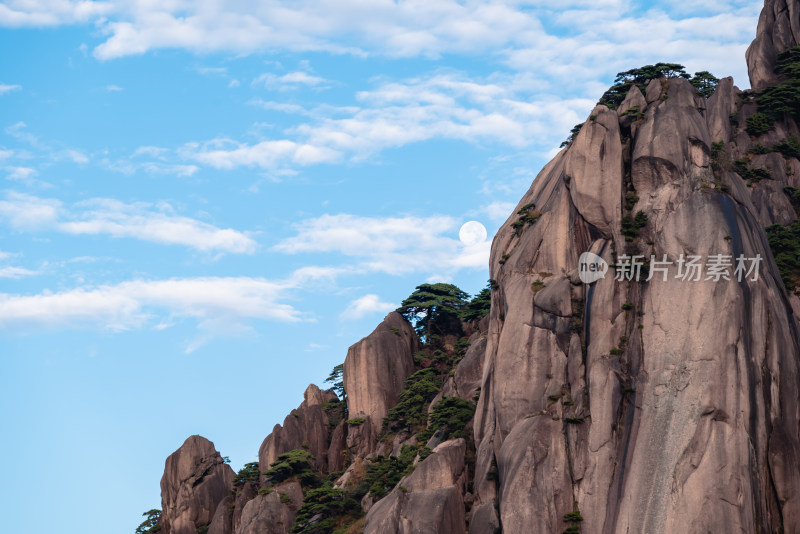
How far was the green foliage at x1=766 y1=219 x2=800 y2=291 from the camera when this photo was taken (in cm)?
6344

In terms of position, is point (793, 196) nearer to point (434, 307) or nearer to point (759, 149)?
point (759, 149)

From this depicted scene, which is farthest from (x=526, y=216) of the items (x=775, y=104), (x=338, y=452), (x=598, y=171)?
(x=775, y=104)

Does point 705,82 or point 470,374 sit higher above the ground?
point 705,82

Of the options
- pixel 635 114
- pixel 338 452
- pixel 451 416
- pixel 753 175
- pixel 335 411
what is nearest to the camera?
pixel 635 114

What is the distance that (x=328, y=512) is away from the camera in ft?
227

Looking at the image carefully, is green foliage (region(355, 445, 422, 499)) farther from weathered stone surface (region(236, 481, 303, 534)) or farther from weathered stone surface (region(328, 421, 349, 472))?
weathered stone surface (region(328, 421, 349, 472))

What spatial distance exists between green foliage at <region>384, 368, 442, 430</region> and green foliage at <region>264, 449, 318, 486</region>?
7.08 meters

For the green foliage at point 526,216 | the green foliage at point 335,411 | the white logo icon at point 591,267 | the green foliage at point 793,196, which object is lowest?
the green foliage at point 335,411

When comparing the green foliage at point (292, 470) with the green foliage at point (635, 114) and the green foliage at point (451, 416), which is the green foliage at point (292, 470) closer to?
the green foliage at point (451, 416)

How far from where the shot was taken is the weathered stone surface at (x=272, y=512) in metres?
71.0

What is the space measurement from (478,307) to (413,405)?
11.9m

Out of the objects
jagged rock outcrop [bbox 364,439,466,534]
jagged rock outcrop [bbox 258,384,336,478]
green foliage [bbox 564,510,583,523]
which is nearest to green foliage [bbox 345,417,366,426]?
jagged rock outcrop [bbox 258,384,336,478]

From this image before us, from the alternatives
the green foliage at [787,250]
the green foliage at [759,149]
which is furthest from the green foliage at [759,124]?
the green foliage at [787,250]

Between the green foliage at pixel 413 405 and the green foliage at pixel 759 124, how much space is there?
3240 centimetres
